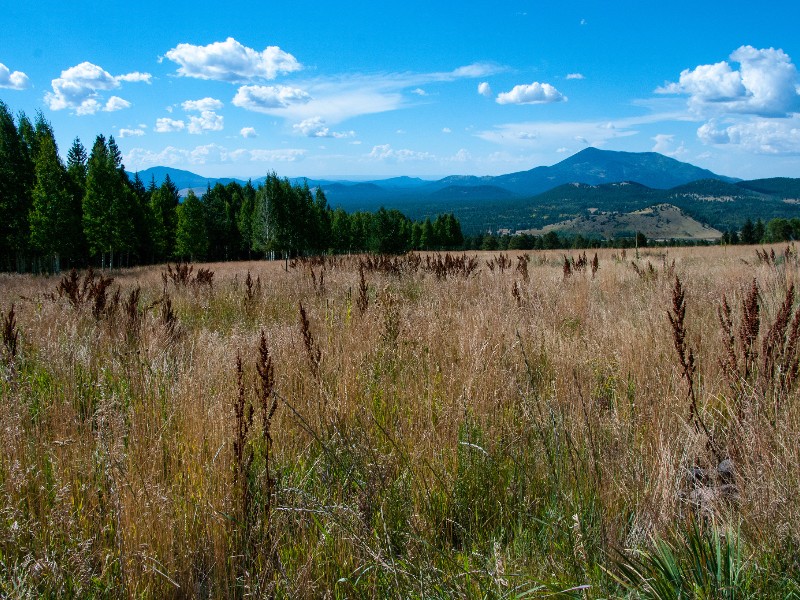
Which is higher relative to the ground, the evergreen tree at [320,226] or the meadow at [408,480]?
the evergreen tree at [320,226]

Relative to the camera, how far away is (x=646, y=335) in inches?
166

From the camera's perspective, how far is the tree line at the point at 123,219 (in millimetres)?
32844

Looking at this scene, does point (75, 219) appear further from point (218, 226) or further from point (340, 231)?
point (340, 231)

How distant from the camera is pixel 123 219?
35.8 metres

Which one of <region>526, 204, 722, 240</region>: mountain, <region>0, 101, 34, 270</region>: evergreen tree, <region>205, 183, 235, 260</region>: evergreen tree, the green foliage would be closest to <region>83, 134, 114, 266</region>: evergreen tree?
<region>0, 101, 34, 270</region>: evergreen tree

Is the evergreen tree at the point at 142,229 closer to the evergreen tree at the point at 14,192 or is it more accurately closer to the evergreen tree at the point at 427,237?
the evergreen tree at the point at 14,192

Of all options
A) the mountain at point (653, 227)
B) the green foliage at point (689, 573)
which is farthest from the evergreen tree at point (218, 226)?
the mountain at point (653, 227)

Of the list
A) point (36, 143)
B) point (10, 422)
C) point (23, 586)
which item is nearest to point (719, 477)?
point (23, 586)

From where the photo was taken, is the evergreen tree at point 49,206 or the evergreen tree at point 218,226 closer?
the evergreen tree at point 49,206

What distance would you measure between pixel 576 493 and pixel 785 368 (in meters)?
1.76

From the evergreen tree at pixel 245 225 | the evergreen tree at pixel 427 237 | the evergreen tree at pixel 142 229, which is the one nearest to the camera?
the evergreen tree at pixel 142 229

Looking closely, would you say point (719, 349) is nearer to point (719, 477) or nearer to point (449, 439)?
point (719, 477)

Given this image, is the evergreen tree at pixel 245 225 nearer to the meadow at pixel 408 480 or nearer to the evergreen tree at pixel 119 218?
the evergreen tree at pixel 119 218

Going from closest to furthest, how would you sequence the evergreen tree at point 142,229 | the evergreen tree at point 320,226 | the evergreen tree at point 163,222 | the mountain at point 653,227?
1. the evergreen tree at point 142,229
2. the evergreen tree at point 163,222
3. the evergreen tree at point 320,226
4. the mountain at point 653,227
